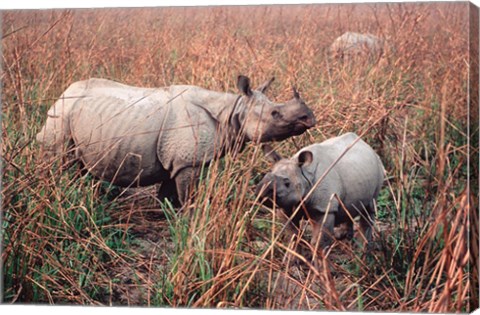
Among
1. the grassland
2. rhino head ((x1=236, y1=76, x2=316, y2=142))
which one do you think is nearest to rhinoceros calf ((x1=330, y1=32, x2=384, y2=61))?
the grassland

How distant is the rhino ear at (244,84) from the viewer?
5.95 metres

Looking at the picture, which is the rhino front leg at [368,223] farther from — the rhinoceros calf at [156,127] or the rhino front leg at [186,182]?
the rhino front leg at [186,182]

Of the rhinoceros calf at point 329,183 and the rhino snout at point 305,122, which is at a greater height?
the rhino snout at point 305,122

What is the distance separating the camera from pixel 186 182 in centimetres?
600

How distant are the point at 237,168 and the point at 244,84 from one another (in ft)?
1.43

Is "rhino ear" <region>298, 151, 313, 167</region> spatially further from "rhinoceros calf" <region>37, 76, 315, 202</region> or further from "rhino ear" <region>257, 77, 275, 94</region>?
"rhino ear" <region>257, 77, 275, 94</region>

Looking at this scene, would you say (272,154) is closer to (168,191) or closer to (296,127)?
(296,127)

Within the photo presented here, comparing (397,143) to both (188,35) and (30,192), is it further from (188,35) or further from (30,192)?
(30,192)

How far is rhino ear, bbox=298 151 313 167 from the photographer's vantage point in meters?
5.69

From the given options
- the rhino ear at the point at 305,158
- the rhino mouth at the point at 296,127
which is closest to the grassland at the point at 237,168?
the rhino mouth at the point at 296,127

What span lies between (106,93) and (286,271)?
1417mm

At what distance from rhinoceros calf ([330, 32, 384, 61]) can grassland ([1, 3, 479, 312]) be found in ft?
0.15

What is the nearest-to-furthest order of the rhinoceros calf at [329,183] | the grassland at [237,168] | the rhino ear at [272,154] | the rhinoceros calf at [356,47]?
1. the grassland at [237,168]
2. the rhinoceros calf at [329,183]
3. the rhino ear at [272,154]
4. the rhinoceros calf at [356,47]

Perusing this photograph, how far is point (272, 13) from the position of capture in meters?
5.87
